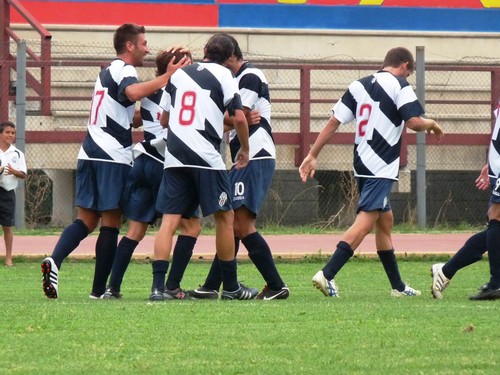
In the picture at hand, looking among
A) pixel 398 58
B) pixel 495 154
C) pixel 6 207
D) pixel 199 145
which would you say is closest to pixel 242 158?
pixel 199 145

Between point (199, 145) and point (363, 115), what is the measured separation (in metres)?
1.63

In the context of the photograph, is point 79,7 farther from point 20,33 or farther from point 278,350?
point 278,350

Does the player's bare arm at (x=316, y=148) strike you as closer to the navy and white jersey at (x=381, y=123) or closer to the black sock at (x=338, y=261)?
the navy and white jersey at (x=381, y=123)

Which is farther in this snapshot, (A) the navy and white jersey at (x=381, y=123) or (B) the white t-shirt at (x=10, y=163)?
(B) the white t-shirt at (x=10, y=163)

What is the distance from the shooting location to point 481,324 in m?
8.85

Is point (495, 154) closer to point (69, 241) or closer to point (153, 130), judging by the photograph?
point (153, 130)

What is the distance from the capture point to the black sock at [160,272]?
10.6 metres

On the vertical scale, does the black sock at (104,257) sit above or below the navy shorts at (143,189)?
below

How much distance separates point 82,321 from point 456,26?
56.0 ft

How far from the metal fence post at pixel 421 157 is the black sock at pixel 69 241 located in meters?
9.89

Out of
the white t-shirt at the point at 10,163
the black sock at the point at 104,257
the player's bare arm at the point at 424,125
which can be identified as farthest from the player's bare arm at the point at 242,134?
the white t-shirt at the point at 10,163

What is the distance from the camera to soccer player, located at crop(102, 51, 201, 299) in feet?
36.1

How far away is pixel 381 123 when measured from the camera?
11.4 m

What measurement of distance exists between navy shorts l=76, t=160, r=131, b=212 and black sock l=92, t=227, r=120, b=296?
23 centimetres
